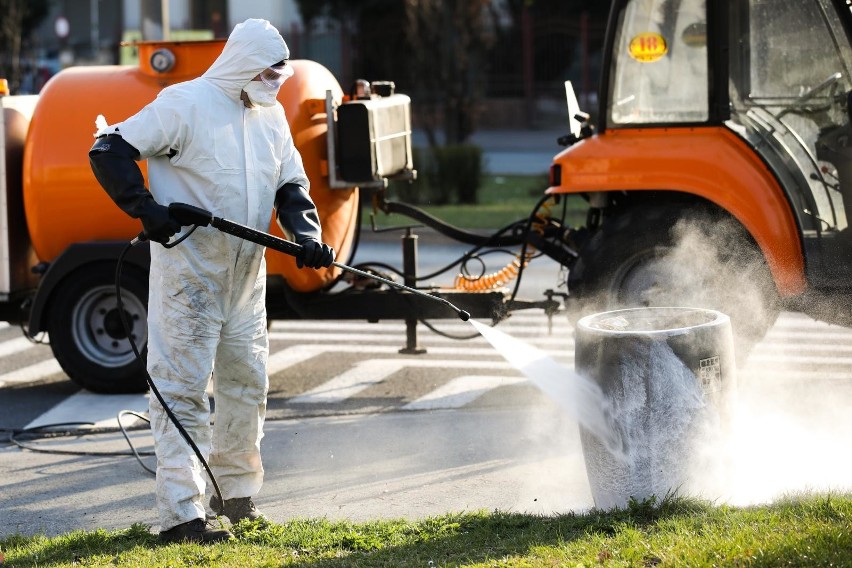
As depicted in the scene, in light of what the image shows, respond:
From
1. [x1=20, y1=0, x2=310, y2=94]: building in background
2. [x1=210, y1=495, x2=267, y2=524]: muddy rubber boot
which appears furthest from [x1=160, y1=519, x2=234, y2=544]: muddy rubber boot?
[x1=20, y1=0, x2=310, y2=94]: building in background

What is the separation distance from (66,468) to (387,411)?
191cm

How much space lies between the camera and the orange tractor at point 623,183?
714 cm

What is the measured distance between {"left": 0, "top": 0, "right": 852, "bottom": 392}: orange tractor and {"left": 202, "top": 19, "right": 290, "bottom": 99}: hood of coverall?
2634mm

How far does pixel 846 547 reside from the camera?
4.35m

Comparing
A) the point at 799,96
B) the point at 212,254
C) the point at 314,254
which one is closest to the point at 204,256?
the point at 212,254

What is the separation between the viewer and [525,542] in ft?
15.4

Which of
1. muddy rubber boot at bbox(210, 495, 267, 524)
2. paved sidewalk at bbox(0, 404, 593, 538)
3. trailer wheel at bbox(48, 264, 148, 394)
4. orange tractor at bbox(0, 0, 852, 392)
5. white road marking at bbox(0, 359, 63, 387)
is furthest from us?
white road marking at bbox(0, 359, 63, 387)

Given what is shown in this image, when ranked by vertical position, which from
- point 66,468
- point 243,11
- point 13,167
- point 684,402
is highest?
point 243,11

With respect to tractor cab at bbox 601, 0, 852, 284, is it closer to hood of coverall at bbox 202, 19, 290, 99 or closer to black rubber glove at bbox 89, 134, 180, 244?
hood of coverall at bbox 202, 19, 290, 99

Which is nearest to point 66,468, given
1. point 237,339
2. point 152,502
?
point 152,502

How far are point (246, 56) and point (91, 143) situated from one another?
10.7 feet

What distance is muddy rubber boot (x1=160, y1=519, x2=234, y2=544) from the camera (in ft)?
16.5

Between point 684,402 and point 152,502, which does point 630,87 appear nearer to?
point 684,402

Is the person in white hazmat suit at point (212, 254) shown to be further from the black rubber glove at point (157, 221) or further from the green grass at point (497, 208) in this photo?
the green grass at point (497, 208)
